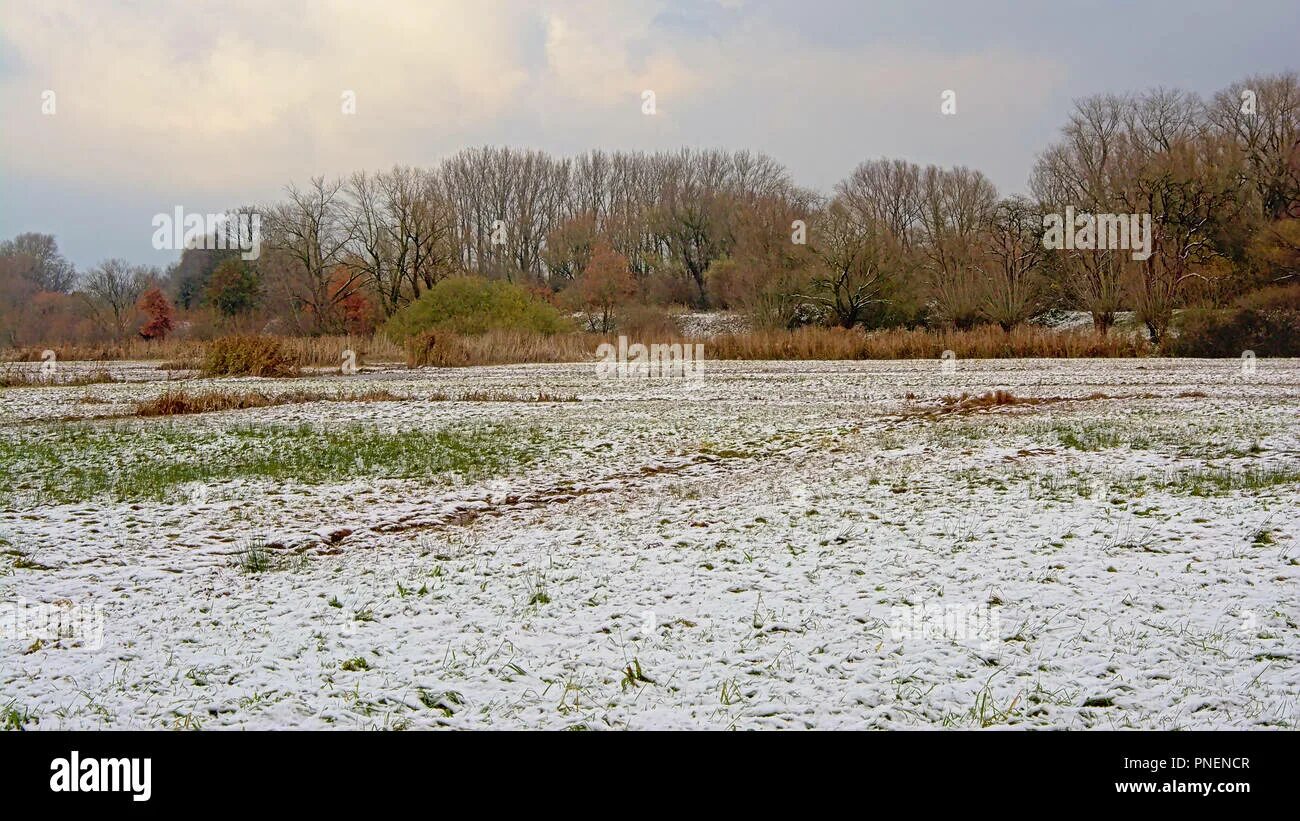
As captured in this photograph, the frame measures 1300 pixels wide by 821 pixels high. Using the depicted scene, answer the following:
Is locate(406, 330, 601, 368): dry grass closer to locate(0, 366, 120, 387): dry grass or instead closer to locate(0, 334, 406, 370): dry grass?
locate(0, 334, 406, 370): dry grass

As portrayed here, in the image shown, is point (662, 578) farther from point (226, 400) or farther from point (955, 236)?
point (955, 236)

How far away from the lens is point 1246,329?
31547 millimetres

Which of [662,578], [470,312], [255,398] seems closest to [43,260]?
[470,312]

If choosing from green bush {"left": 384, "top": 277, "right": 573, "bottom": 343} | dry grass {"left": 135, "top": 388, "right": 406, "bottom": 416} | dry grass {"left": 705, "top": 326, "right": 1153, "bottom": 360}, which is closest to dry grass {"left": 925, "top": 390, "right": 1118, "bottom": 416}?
dry grass {"left": 135, "top": 388, "right": 406, "bottom": 416}

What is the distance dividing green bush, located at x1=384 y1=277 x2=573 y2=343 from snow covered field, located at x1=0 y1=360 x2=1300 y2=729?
2617cm

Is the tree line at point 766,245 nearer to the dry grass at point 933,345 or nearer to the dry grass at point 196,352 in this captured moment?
the dry grass at point 933,345

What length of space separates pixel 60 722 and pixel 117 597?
209 cm

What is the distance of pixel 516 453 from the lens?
12.2m

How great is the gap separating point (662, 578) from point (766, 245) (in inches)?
1700

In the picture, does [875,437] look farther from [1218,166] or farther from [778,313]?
[1218,166]

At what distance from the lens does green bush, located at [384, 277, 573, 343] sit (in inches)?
1560

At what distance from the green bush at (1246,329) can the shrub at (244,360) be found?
30484mm
